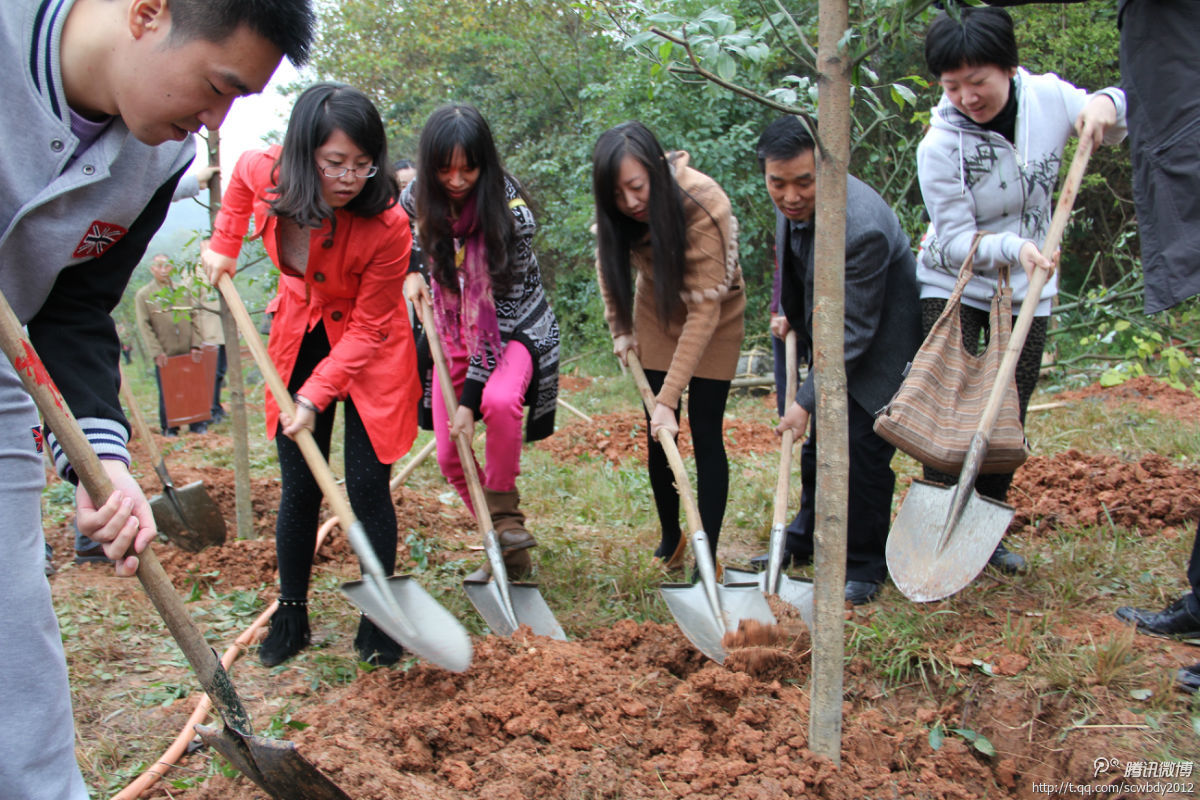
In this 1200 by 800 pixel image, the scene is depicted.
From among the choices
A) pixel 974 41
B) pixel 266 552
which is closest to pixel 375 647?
pixel 266 552

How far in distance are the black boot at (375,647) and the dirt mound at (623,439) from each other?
115 inches

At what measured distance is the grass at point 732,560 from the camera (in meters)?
2.24

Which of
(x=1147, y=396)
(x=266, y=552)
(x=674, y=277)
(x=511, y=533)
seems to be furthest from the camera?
(x=1147, y=396)

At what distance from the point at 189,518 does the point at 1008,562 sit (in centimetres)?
339

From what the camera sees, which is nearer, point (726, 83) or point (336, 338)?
point (726, 83)

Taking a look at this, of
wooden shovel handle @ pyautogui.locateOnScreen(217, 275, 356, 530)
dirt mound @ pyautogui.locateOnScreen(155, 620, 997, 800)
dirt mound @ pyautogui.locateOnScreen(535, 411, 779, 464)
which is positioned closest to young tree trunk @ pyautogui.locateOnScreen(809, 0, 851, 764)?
dirt mound @ pyautogui.locateOnScreen(155, 620, 997, 800)

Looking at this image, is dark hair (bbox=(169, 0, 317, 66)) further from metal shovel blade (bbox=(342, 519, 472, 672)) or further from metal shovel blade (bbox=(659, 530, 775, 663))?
metal shovel blade (bbox=(659, 530, 775, 663))

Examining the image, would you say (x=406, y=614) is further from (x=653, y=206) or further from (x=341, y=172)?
(x=653, y=206)

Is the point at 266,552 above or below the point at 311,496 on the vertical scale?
below

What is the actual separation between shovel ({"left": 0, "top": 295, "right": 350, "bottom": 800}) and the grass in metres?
0.50

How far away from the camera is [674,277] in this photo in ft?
9.78

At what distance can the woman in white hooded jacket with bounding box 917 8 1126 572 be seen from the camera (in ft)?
8.60

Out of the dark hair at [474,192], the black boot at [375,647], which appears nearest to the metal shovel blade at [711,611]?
the black boot at [375,647]

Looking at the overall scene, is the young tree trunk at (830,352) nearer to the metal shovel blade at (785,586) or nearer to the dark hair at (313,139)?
the metal shovel blade at (785,586)
